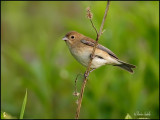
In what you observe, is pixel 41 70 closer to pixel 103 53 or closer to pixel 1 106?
pixel 1 106

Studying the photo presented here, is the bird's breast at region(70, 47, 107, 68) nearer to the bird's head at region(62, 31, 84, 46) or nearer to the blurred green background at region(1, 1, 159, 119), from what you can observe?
the bird's head at region(62, 31, 84, 46)

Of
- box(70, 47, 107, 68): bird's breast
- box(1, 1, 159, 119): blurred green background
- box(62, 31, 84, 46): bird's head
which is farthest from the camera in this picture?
box(1, 1, 159, 119): blurred green background

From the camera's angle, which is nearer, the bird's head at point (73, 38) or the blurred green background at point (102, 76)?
the bird's head at point (73, 38)

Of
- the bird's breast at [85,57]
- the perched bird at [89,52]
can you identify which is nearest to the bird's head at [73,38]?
the perched bird at [89,52]

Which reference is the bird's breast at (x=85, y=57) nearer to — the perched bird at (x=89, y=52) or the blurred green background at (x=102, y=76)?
the perched bird at (x=89, y=52)

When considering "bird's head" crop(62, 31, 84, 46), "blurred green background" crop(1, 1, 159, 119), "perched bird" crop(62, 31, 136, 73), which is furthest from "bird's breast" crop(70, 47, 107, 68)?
"blurred green background" crop(1, 1, 159, 119)

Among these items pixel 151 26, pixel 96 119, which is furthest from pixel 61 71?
pixel 151 26

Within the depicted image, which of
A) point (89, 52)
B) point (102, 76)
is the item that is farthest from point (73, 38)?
point (102, 76)

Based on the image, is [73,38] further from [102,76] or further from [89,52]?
[102,76]
